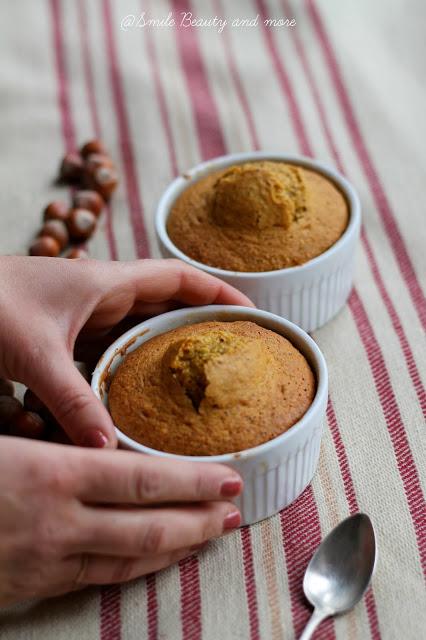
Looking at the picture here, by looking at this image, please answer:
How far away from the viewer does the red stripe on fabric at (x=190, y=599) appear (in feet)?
4.26

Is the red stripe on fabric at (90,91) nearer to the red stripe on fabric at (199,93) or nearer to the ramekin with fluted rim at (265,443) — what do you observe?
the red stripe on fabric at (199,93)

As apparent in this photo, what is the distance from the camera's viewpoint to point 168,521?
123 centimetres

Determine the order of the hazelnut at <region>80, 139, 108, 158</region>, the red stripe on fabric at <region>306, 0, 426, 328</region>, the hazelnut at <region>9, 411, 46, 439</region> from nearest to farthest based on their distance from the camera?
the hazelnut at <region>9, 411, 46, 439</region>
the red stripe on fabric at <region>306, 0, 426, 328</region>
the hazelnut at <region>80, 139, 108, 158</region>

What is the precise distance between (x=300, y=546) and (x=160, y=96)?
1.70 meters

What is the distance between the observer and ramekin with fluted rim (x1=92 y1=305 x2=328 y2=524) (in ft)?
4.36

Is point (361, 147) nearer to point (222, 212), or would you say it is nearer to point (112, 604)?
point (222, 212)

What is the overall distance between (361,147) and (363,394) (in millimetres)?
983

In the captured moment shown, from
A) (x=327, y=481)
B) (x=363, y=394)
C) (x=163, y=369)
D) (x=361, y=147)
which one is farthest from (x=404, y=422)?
(x=361, y=147)

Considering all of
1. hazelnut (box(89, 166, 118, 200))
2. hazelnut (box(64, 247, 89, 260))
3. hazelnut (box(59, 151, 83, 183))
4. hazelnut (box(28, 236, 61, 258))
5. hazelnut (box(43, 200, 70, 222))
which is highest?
hazelnut (box(59, 151, 83, 183))

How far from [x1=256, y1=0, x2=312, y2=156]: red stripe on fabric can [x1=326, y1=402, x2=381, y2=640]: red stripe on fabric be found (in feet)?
3.44

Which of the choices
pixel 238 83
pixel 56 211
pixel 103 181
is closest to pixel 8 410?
pixel 56 211

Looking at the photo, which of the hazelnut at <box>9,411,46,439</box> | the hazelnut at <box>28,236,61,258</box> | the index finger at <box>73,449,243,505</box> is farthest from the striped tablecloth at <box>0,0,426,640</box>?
the hazelnut at <box>9,411,46,439</box>

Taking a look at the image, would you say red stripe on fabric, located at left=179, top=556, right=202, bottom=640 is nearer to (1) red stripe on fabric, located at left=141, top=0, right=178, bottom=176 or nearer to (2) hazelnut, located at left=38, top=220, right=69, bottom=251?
(2) hazelnut, located at left=38, top=220, right=69, bottom=251

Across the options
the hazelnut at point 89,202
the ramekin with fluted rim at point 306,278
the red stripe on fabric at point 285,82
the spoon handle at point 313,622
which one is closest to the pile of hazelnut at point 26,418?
the ramekin with fluted rim at point 306,278
